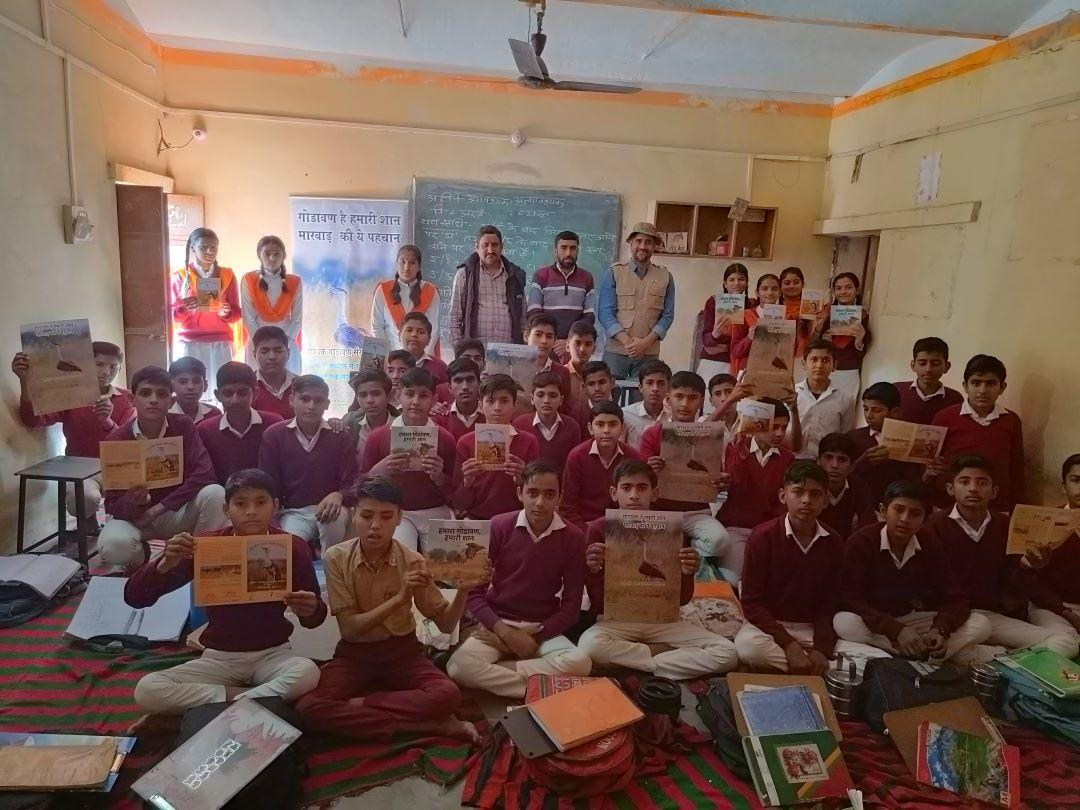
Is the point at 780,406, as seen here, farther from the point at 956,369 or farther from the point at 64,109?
the point at 64,109

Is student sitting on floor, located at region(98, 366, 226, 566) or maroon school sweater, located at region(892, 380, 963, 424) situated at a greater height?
maroon school sweater, located at region(892, 380, 963, 424)

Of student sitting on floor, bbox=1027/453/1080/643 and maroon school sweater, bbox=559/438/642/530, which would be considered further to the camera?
maroon school sweater, bbox=559/438/642/530

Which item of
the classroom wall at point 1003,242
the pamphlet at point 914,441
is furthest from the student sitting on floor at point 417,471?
the classroom wall at point 1003,242

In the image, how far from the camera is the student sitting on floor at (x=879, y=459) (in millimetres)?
3887

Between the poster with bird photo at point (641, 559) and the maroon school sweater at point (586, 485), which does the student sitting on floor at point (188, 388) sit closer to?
the maroon school sweater at point (586, 485)

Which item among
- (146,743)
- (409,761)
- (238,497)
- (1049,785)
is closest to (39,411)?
(238,497)

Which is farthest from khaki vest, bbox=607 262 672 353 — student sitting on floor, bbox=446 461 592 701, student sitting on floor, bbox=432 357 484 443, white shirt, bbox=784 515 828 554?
student sitting on floor, bbox=446 461 592 701

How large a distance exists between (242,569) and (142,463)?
1121 mm

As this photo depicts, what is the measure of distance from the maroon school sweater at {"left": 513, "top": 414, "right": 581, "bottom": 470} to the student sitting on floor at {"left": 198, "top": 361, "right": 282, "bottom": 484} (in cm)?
143

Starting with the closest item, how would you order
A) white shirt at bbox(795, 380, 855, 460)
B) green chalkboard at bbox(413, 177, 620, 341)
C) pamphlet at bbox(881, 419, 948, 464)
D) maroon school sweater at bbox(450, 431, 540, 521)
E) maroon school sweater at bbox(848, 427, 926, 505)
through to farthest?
maroon school sweater at bbox(450, 431, 540, 521), pamphlet at bbox(881, 419, 948, 464), maroon school sweater at bbox(848, 427, 926, 505), white shirt at bbox(795, 380, 855, 460), green chalkboard at bbox(413, 177, 620, 341)

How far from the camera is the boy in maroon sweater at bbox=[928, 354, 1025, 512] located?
3914 millimetres

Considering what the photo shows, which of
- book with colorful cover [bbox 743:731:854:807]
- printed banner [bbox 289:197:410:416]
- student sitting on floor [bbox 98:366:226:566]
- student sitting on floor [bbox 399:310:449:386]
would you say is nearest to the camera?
book with colorful cover [bbox 743:731:854:807]

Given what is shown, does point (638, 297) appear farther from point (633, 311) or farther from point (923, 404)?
point (923, 404)

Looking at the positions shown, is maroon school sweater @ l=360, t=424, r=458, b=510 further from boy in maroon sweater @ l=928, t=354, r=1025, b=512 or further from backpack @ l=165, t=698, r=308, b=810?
boy in maroon sweater @ l=928, t=354, r=1025, b=512
